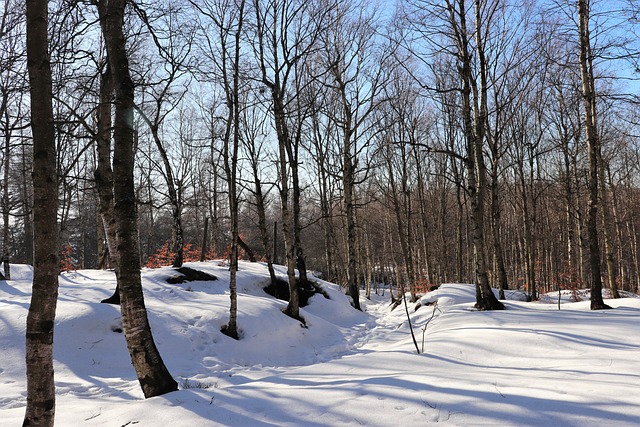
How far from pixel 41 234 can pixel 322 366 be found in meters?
4.64

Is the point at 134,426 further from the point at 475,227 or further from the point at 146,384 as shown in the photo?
the point at 475,227

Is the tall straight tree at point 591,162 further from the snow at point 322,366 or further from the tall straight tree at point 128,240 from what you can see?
the tall straight tree at point 128,240

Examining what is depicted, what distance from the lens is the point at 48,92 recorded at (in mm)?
3221

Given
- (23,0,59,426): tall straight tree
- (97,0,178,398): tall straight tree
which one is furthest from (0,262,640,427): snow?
(23,0,59,426): tall straight tree

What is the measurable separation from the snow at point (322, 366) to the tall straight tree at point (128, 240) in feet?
1.20

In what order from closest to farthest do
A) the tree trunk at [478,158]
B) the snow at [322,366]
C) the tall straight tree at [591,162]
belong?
the snow at [322,366]
the tall straight tree at [591,162]
the tree trunk at [478,158]

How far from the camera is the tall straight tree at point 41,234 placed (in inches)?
117

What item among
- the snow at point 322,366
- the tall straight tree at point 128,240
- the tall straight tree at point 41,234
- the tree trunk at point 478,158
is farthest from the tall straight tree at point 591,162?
the tall straight tree at point 41,234

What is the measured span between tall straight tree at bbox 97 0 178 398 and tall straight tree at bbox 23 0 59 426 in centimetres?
112

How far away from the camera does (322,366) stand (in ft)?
20.6

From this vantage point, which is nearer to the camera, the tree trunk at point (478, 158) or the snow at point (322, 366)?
the snow at point (322, 366)

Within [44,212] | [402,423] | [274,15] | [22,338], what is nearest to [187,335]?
[22,338]

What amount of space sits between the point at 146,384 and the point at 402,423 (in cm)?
292

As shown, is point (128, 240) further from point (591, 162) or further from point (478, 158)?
point (591, 162)
